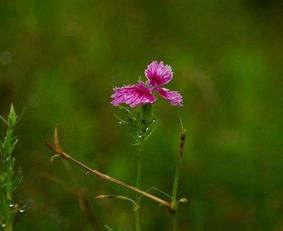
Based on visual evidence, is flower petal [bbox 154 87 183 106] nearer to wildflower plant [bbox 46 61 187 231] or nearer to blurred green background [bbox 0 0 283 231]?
wildflower plant [bbox 46 61 187 231]

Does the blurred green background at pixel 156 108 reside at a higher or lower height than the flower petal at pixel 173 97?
higher

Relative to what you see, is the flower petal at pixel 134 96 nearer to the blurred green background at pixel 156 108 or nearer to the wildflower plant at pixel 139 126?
the wildflower plant at pixel 139 126

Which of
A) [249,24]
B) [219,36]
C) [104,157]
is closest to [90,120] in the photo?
[104,157]

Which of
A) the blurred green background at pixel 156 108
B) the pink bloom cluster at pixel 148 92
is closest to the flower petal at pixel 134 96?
the pink bloom cluster at pixel 148 92

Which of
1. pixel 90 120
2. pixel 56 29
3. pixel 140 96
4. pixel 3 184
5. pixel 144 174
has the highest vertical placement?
pixel 56 29

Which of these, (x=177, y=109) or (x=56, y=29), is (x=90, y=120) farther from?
(x=56, y=29)

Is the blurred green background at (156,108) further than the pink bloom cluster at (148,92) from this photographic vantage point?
Yes

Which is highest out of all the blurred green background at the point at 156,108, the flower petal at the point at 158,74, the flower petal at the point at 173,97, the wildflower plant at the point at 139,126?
the blurred green background at the point at 156,108

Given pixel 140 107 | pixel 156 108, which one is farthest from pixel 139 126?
pixel 156 108
